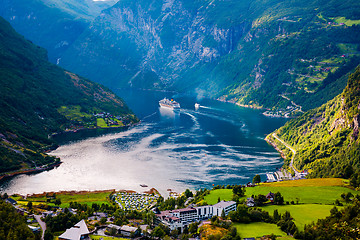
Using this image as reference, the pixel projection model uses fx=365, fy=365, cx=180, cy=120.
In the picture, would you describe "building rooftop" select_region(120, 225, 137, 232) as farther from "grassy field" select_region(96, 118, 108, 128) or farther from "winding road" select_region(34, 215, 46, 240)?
"grassy field" select_region(96, 118, 108, 128)

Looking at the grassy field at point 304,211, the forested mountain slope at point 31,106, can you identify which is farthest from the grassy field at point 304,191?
the forested mountain slope at point 31,106

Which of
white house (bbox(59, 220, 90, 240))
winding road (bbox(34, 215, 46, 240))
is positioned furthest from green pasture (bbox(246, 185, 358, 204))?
winding road (bbox(34, 215, 46, 240))

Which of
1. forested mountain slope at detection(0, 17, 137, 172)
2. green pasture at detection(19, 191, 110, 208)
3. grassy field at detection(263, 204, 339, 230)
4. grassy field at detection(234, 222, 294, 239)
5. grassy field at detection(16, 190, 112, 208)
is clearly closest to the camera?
grassy field at detection(234, 222, 294, 239)

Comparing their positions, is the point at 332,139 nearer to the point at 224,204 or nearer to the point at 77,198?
the point at 224,204

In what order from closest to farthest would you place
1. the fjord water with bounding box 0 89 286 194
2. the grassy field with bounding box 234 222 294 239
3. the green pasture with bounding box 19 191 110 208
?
1. the grassy field with bounding box 234 222 294 239
2. the green pasture with bounding box 19 191 110 208
3. the fjord water with bounding box 0 89 286 194

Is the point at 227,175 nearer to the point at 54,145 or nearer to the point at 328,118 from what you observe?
the point at 328,118

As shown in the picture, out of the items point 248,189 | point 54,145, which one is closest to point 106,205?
point 248,189

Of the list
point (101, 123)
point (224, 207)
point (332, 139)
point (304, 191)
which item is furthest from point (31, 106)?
point (304, 191)

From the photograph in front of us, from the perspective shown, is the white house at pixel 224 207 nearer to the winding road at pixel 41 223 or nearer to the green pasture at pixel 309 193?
the green pasture at pixel 309 193
